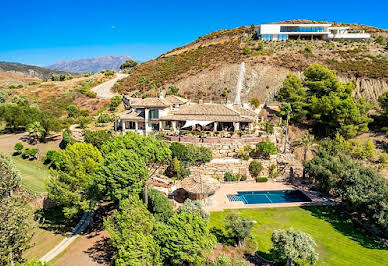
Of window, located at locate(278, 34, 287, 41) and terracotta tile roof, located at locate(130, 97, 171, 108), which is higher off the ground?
window, located at locate(278, 34, 287, 41)

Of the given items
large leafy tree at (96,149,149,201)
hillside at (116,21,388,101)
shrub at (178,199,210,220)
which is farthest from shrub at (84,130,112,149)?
hillside at (116,21,388,101)

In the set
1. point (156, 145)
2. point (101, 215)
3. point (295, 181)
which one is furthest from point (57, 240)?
point (295, 181)

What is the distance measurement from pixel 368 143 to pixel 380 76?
108 ft

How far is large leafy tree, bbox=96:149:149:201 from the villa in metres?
17.9

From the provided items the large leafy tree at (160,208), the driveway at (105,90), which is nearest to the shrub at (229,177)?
the large leafy tree at (160,208)

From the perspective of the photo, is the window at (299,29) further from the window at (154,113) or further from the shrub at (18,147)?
the shrub at (18,147)

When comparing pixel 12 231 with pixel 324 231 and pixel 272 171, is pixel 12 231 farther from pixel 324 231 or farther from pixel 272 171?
pixel 272 171

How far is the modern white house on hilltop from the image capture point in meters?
89.7

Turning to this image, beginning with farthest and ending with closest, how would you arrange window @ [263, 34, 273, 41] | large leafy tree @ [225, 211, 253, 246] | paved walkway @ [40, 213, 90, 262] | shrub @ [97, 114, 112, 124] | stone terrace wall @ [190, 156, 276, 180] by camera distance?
window @ [263, 34, 273, 41] < shrub @ [97, 114, 112, 124] < stone terrace wall @ [190, 156, 276, 180] < large leafy tree @ [225, 211, 253, 246] < paved walkway @ [40, 213, 90, 262]

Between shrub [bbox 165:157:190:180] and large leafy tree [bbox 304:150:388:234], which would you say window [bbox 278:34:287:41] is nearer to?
large leafy tree [bbox 304:150:388:234]

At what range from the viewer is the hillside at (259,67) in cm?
6679

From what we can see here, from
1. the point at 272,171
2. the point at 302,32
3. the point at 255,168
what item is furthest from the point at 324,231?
the point at 302,32

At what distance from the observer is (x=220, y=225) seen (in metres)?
25.5

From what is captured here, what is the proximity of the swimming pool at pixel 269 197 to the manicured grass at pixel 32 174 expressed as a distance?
82.3 feet
